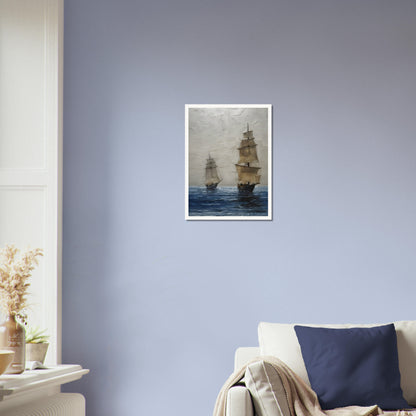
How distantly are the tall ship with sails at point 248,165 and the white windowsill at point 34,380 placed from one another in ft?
4.69

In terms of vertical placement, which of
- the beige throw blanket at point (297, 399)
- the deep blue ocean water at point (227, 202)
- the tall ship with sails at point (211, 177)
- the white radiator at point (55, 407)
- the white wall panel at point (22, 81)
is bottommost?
the white radiator at point (55, 407)

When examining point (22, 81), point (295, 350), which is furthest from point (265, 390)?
point (22, 81)

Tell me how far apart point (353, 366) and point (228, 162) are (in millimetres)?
1403

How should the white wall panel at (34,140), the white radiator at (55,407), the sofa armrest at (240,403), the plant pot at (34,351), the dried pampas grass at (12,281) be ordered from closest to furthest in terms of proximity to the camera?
1. the sofa armrest at (240,403)
2. the white radiator at (55,407)
3. the dried pampas grass at (12,281)
4. the plant pot at (34,351)
5. the white wall panel at (34,140)

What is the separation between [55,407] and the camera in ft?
9.77

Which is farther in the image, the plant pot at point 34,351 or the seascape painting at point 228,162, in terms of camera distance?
the seascape painting at point 228,162

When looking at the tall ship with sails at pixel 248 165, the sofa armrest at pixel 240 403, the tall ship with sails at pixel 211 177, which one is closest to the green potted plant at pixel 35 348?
the sofa armrest at pixel 240 403

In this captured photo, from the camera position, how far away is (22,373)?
287 cm

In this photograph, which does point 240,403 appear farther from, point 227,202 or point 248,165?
point 248,165

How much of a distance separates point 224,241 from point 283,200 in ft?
1.44

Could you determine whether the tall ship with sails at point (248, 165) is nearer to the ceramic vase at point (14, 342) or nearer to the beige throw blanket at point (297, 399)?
the beige throw blanket at point (297, 399)

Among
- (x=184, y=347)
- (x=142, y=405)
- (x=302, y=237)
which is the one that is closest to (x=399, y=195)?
(x=302, y=237)

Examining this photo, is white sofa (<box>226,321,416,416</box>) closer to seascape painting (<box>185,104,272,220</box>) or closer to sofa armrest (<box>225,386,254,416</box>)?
sofa armrest (<box>225,386,254,416</box>)

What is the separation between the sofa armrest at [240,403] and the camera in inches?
Answer: 99.4
